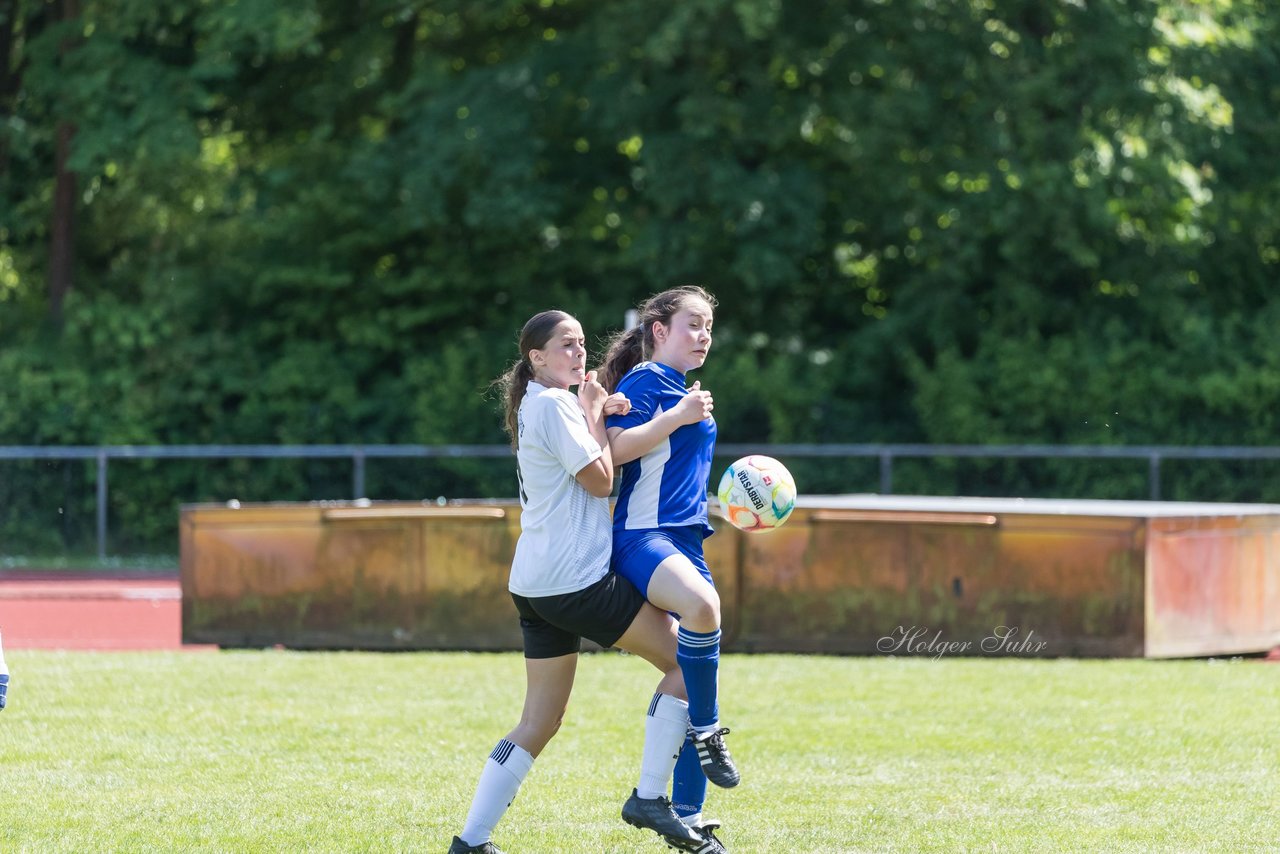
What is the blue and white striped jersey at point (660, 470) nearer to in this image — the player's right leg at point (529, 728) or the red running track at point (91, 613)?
the player's right leg at point (529, 728)

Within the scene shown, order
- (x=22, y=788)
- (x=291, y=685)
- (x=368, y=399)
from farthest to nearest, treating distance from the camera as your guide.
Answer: (x=368, y=399), (x=291, y=685), (x=22, y=788)

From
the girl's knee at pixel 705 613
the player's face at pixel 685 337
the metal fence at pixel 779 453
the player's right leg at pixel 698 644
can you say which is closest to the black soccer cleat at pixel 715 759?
the player's right leg at pixel 698 644

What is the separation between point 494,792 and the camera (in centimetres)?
568

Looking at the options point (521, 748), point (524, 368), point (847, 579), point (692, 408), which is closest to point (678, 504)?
point (692, 408)

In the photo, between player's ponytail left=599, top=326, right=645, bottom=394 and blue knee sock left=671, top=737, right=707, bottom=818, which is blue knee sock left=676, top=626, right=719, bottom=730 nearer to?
blue knee sock left=671, top=737, right=707, bottom=818

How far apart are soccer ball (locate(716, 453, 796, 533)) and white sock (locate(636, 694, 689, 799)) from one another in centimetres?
82

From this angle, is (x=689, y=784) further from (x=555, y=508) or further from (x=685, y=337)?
(x=685, y=337)

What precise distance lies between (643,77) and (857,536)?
37.1 feet

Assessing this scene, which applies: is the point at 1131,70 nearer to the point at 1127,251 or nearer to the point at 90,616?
the point at 1127,251

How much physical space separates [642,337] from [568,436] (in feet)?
2.63

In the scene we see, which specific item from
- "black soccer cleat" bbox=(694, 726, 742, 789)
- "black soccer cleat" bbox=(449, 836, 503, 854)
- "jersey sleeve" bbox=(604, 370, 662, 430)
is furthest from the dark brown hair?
"black soccer cleat" bbox=(449, 836, 503, 854)

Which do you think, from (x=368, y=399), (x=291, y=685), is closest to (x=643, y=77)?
(x=368, y=399)

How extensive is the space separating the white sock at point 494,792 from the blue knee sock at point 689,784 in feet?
1.94

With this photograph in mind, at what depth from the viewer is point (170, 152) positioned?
21.6 m
